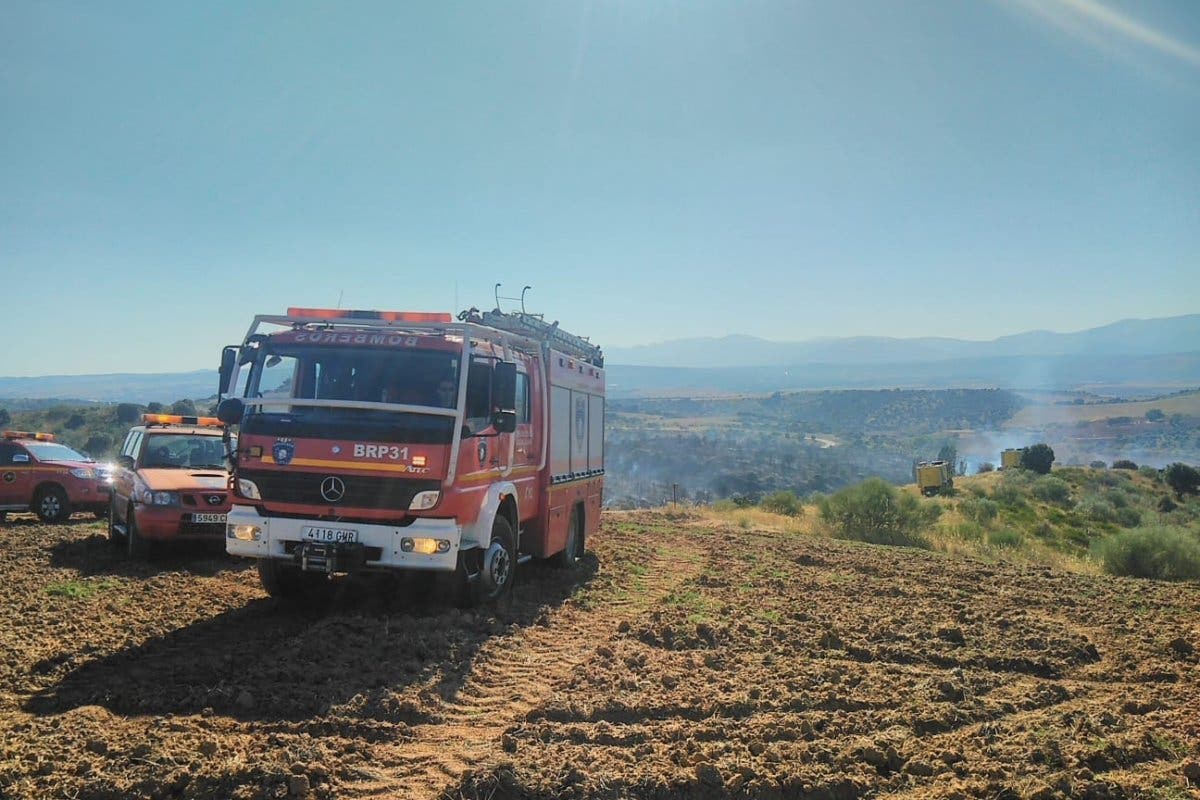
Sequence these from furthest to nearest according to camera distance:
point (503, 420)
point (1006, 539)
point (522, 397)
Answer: point (1006, 539), point (522, 397), point (503, 420)

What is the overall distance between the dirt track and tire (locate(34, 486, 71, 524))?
7.09 meters

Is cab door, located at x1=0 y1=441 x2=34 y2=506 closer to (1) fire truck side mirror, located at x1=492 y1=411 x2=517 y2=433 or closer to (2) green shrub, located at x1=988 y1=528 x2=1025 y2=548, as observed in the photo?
(1) fire truck side mirror, located at x1=492 y1=411 x2=517 y2=433

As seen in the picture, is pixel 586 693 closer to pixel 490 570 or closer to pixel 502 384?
pixel 490 570

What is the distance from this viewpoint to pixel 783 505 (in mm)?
29141

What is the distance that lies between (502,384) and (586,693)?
342cm

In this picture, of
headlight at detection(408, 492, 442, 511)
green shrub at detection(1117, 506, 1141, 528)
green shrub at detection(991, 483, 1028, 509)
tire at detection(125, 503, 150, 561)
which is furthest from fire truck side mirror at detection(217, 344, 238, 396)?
green shrub at detection(1117, 506, 1141, 528)

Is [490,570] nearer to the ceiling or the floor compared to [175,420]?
nearer to the floor

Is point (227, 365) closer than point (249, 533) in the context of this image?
No

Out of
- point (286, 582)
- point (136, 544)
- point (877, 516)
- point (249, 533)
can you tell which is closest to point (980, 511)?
point (877, 516)

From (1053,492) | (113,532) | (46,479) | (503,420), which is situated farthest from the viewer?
(1053,492)

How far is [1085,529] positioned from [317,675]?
25479mm

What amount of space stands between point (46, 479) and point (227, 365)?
11237mm

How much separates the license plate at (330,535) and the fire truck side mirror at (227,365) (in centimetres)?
178

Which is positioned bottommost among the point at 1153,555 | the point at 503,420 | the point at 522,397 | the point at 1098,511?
the point at 1098,511
